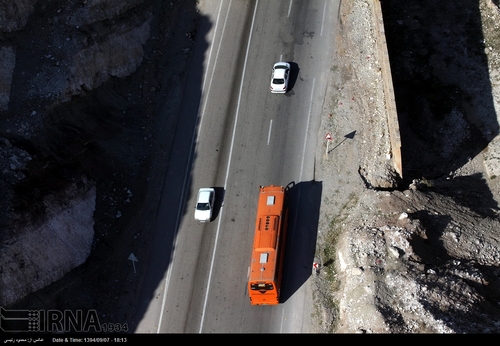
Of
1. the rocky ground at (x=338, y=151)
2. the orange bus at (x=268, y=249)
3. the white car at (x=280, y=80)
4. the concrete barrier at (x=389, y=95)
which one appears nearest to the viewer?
the orange bus at (x=268, y=249)

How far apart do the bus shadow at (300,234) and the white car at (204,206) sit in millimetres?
5165

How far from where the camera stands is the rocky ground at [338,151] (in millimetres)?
30125

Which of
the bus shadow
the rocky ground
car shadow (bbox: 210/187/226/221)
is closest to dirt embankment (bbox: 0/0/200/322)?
the rocky ground

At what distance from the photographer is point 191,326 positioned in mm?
31828

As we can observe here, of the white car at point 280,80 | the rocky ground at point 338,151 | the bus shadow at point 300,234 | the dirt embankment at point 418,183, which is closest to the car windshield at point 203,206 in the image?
the rocky ground at point 338,151

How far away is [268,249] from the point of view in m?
30.7

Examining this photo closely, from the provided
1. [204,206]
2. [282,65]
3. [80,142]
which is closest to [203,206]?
[204,206]

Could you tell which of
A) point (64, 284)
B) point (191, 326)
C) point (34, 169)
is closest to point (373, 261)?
point (191, 326)

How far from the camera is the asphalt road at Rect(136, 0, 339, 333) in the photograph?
32.2 m

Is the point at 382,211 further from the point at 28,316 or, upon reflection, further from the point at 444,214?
the point at 28,316

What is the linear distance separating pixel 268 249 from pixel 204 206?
19.7 feet

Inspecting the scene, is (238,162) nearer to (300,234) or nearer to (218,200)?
(218,200)

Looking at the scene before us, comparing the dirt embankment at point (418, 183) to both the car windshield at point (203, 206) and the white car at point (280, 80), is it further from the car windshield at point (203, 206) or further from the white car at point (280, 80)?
the car windshield at point (203, 206)

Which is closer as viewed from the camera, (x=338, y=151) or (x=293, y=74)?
(x=338, y=151)
